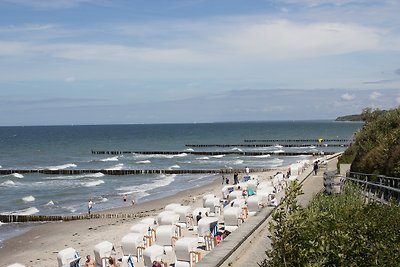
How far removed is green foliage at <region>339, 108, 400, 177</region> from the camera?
18.0m

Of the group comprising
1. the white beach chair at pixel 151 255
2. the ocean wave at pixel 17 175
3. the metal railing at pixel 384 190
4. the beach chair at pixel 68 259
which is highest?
the metal railing at pixel 384 190

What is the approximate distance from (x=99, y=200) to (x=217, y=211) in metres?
16.7

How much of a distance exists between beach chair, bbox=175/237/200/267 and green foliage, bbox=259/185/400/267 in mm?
6026

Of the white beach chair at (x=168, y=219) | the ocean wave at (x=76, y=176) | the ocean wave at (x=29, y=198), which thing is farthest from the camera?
the ocean wave at (x=76, y=176)

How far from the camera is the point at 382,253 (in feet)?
20.7

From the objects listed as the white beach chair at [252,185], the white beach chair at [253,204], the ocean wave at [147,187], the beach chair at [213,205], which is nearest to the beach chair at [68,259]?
the white beach chair at [253,204]

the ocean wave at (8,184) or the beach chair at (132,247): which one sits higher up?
the beach chair at (132,247)

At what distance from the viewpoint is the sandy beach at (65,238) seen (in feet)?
69.2

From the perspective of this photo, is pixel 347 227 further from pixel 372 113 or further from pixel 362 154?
pixel 372 113

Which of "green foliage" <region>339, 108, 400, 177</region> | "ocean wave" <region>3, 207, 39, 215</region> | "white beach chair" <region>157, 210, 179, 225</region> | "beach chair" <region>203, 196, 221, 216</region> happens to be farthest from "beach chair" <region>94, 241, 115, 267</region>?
"ocean wave" <region>3, 207, 39, 215</region>

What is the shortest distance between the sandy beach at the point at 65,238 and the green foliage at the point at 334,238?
40.5 ft

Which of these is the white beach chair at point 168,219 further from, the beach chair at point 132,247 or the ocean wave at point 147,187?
the ocean wave at point 147,187

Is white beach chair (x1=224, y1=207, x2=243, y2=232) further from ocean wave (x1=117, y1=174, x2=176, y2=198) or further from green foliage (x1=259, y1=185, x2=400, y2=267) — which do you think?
ocean wave (x1=117, y1=174, x2=176, y2=198)

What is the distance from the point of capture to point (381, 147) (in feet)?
66.0
